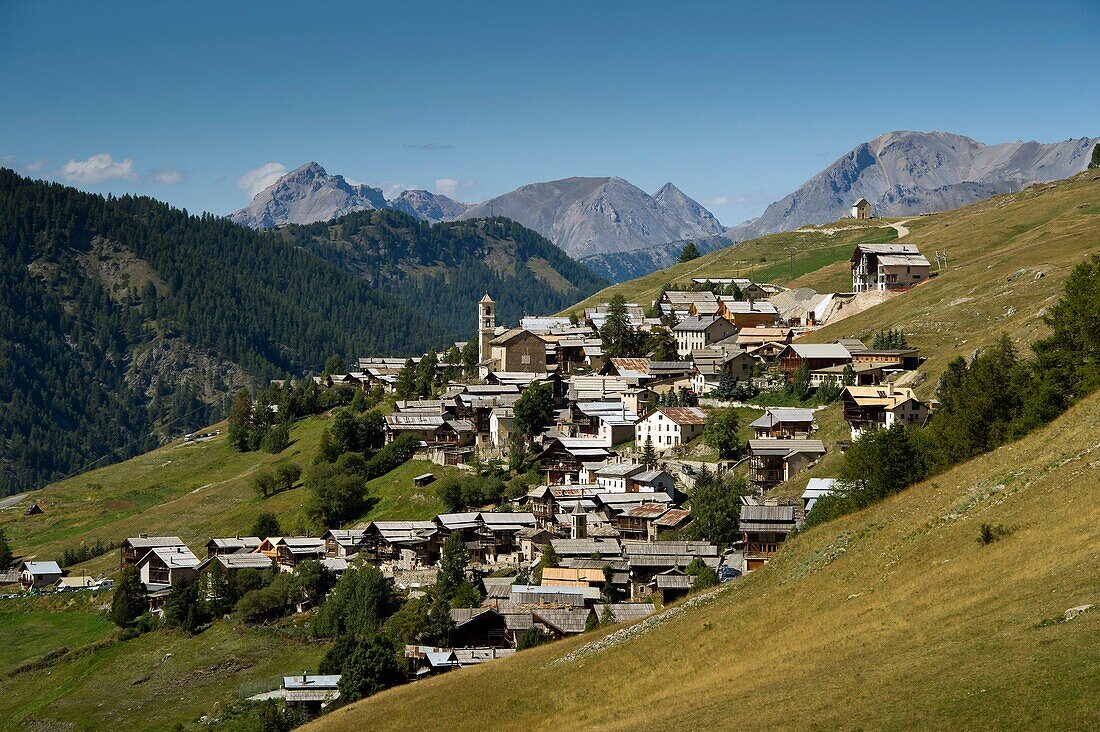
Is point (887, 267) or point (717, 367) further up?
point (887, 267)

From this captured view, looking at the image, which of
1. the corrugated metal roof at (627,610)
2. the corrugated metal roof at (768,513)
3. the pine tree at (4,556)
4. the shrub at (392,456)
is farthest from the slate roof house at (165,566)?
the corrugated metal roof at (768,513)

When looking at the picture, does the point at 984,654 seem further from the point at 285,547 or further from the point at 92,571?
the point at 92,571

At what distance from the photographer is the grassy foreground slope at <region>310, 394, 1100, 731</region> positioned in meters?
29.2

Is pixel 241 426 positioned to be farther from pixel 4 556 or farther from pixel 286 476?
pixel 4 556

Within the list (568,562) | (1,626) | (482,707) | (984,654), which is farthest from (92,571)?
(984,654)

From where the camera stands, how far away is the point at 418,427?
132875 millimetres

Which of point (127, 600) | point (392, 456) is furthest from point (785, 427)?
point (127, 600)

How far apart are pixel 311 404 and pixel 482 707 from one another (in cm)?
14019

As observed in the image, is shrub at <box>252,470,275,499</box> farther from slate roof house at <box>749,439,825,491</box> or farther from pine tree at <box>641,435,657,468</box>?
slate roof house at <box>749,439,825,491</box>

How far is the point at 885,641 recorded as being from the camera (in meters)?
37.2

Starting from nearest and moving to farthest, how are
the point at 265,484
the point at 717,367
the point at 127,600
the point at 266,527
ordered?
the point at 127,600, the point at 266,527, the point at 717,367, the point at 265,484

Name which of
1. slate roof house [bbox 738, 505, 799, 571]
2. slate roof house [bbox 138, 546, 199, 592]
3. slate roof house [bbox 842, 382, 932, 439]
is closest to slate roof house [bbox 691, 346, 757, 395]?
slate roof house [bbox 842, 382, 932, 439]

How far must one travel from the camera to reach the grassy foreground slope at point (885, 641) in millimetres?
29234

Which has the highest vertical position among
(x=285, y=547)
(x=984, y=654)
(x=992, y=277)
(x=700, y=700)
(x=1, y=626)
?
(x=992, y=277)
